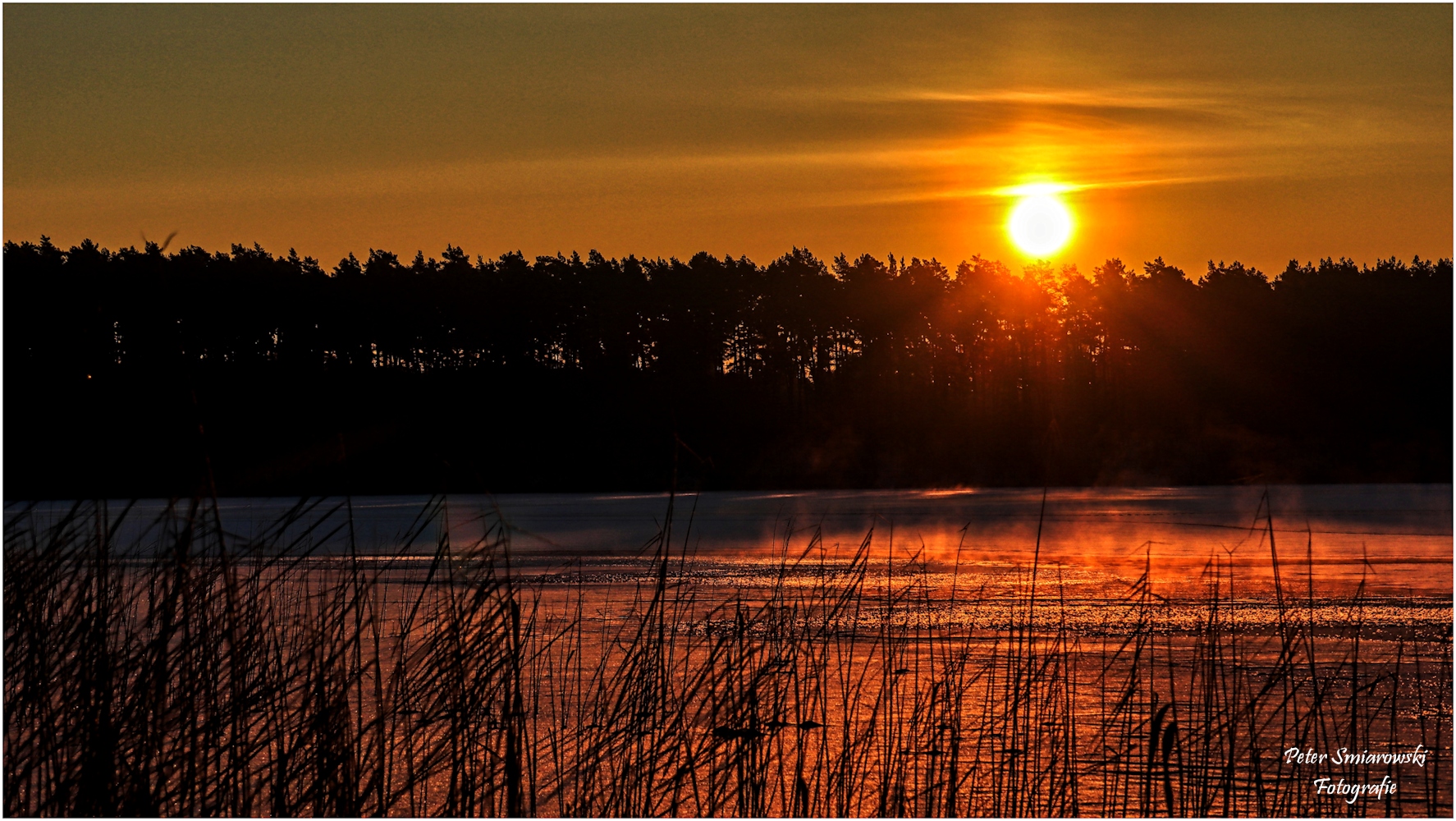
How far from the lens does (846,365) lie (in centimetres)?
4647

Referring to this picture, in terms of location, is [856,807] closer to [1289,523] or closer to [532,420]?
[1289,523]

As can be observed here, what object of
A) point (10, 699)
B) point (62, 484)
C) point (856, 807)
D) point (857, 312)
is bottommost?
point (856, 807)

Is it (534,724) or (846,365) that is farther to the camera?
(846,365)

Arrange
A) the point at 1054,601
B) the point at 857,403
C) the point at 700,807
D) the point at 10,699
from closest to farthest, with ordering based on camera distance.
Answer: the point at 10,699, the point at 700,807, the point at 1054,601, the point at 857,403

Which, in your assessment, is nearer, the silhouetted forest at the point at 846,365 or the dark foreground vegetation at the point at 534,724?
the dark foreground vegetation at the point at 534,724

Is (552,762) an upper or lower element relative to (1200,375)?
lower

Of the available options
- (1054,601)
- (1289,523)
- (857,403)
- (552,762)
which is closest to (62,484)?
(552,762)

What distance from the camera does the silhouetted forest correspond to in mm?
39344

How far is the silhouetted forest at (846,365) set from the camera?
1549 inches

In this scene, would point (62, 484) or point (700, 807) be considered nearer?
point (62, 484)

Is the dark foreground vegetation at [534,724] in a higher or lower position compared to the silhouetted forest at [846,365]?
lower

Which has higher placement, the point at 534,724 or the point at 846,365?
the point at 846,365

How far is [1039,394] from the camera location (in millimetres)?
48000

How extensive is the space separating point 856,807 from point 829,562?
24.9 feet
